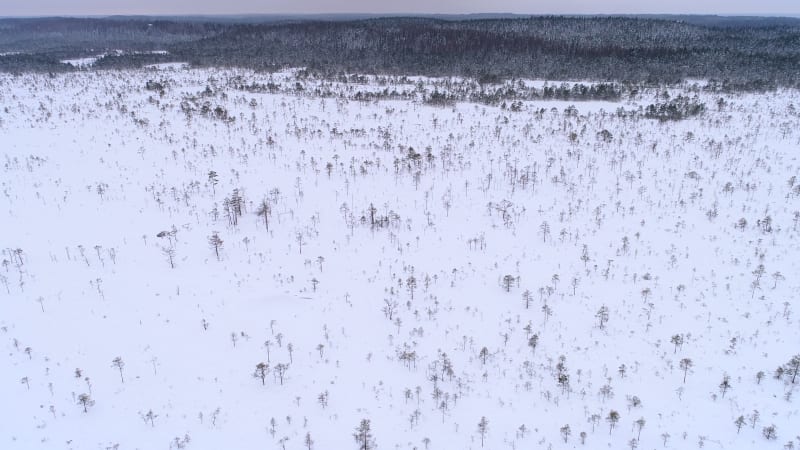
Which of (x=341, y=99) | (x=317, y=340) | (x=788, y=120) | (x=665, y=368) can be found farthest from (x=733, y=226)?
(x=341, y=99)

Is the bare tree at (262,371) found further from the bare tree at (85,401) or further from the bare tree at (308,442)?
the bare tree at (85,401)

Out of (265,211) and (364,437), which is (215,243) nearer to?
(265,211)

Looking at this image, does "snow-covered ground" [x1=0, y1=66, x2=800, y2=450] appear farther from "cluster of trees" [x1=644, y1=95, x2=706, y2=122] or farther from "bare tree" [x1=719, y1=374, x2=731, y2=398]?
"cluster of trees" [x1=644, y1=95, x2=706, y2=122]

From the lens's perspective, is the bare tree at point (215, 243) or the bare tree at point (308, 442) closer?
the bare tree at point (308, 442)

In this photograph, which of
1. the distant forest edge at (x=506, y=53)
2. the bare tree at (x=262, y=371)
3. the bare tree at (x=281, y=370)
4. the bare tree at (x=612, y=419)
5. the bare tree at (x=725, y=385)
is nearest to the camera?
the bare tree at (x=612, y=419)

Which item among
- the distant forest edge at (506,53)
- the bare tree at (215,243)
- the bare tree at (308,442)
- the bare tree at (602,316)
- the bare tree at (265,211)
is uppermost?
the distant forest edge at (506,53)

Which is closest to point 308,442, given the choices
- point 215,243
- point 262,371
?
point 262,371

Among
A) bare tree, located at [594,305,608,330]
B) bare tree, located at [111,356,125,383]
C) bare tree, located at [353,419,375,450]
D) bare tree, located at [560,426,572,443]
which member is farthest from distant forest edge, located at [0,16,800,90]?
bare tree, located at [353,419,375,450]

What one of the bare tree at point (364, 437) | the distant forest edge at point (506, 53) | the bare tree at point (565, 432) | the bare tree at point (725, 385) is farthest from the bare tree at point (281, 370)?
the distant forest edge at point (506, 53)
